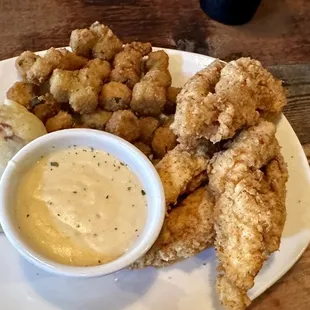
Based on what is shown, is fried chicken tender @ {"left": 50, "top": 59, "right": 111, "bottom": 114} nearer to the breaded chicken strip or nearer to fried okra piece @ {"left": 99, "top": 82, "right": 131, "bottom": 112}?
fried okra piece @ {"left": 99, "top": 82, "right": 131, "bottom": 112}

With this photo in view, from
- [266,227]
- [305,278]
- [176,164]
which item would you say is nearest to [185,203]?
[176,164]

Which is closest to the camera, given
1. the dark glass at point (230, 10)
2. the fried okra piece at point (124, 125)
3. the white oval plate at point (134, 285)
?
the white oval plate at point (134, 285)

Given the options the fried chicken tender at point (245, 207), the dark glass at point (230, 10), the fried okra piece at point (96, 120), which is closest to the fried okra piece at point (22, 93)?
the fried okra piece at point (96, 120)

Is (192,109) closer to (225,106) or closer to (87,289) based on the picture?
(225,106)

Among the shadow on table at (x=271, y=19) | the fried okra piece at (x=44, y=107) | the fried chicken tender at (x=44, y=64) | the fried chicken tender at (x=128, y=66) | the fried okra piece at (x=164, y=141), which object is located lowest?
the shadow on table at (x=271, y=19)

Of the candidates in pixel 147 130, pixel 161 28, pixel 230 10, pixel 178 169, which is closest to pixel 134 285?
pixel 178 169

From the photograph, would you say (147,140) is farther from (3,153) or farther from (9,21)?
(9,21)

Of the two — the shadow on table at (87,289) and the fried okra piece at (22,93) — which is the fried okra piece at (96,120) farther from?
the shadow on table at (87,289)
